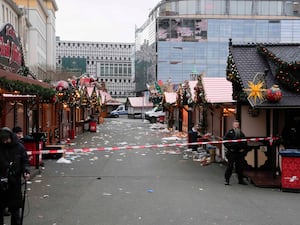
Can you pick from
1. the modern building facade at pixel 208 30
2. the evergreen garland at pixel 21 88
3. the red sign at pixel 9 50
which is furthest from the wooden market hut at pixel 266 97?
the modern building facade at pixel 208 30

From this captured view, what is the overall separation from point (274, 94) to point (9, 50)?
8.27m

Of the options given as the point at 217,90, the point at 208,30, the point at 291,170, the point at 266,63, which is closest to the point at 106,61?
the point at 208,30

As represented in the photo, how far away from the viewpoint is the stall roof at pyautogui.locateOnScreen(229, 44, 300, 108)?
11.9 m

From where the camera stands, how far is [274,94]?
11.5 metres

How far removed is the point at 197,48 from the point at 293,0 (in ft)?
93.3

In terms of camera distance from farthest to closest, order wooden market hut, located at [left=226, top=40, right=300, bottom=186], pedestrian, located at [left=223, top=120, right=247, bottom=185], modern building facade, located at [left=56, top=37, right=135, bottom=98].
Result: modern building facade, located at [left=56, top=37, right=135, bottom=98] → wooden market hut, located at [left=226, top=40, right=300, bottom=186] → pedestrian, located at [left=223, top=120, right=247, bottom=185]

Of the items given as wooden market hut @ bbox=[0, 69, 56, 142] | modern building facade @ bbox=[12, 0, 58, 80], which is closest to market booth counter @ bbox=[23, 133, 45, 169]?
wooden market hut @ bbox=[0, 69, 56, 142]

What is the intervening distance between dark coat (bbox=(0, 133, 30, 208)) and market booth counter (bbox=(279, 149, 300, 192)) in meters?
6.66

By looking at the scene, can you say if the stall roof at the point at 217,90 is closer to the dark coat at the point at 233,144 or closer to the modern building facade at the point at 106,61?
the dark coat at the point at 233,144

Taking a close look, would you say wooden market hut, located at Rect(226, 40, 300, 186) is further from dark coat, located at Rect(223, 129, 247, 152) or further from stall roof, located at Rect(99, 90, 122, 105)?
stall roof, located at Rect(99, 90, 122, 105)

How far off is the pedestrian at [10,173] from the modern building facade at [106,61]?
121 meters

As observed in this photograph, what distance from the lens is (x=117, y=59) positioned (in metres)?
147

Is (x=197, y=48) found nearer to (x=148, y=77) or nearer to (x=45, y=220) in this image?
(x=148, y=77)

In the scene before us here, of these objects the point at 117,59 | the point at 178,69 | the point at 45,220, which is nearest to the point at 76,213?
the point at 45,220
